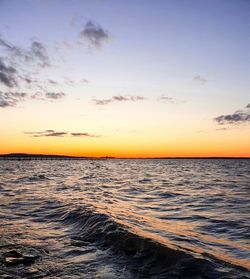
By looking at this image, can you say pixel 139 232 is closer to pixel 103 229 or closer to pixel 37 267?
pixel 103 229

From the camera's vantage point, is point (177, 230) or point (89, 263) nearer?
point (89, 263)

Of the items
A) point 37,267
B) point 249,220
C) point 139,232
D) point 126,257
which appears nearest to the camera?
point 37,267

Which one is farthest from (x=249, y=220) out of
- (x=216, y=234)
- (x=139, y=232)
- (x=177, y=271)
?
(x=177, y=271)

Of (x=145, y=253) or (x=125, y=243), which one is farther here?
(x=125, y=243)

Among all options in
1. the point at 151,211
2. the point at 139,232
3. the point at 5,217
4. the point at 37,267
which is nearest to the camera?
the point at 37,267

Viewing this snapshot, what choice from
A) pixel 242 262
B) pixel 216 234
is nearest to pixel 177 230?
pixel 216 234

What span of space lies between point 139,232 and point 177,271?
3029 mm

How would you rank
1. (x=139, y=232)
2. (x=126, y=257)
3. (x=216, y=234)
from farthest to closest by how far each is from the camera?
1. (x=216, y=234)
2. (x=139, y=232)
3. (x=126, y=257)

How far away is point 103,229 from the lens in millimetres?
9297

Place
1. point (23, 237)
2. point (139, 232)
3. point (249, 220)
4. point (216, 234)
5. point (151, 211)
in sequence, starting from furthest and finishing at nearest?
point (151, 211) → point (249, 220) → point (216, 234) → point (139, 232) → point (23, 237)

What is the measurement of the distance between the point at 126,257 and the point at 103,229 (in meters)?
2.65

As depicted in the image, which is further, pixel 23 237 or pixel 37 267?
pixel 23 237

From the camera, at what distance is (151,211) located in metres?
13.9

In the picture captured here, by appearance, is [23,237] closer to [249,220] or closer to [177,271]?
[177,271]
